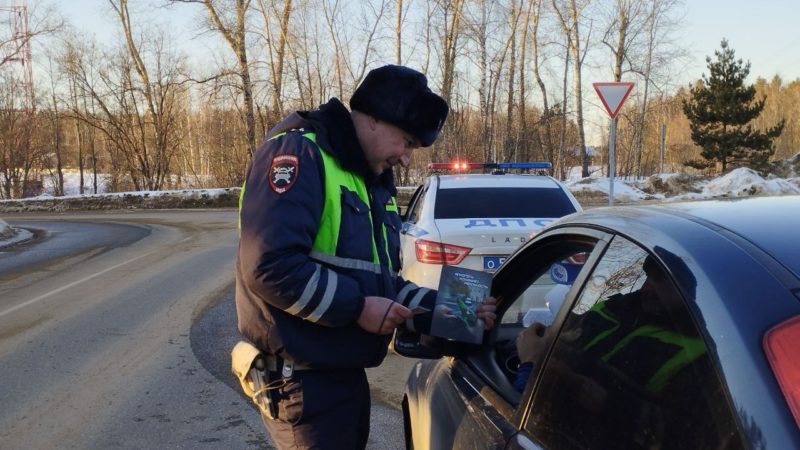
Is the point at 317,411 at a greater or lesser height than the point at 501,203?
lesser

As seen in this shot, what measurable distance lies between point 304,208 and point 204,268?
29.5 feet

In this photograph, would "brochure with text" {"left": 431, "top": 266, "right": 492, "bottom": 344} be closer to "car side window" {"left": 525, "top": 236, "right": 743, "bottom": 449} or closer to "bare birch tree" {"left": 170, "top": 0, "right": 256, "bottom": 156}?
"car side window" {"left": 525, "top": 236, "right": 743, "bottom": 449}

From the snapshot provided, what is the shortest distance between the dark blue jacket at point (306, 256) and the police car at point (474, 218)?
322 cm

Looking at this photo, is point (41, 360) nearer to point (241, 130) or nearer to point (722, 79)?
point (722, 79)

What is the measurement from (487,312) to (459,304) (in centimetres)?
17

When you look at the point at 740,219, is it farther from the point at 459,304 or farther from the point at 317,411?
the point at 317,411

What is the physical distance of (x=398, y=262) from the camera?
2473mm

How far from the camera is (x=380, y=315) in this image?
2.07 m

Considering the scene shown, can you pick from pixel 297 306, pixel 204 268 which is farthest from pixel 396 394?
pixel 204 268

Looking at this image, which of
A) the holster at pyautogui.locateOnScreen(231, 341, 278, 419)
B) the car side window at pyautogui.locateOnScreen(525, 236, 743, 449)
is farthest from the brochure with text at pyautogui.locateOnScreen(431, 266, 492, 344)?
the holster at pyautogui.locateOnScreen(231, 341, 278, 419)

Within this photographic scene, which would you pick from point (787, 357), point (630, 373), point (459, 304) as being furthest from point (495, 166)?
point (787, 357)

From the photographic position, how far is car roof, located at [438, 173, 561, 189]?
6.63 m

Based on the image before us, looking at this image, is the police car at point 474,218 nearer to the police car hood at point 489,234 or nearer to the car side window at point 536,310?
the police car hood at point 489,234

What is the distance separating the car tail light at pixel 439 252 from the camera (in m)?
5.52
